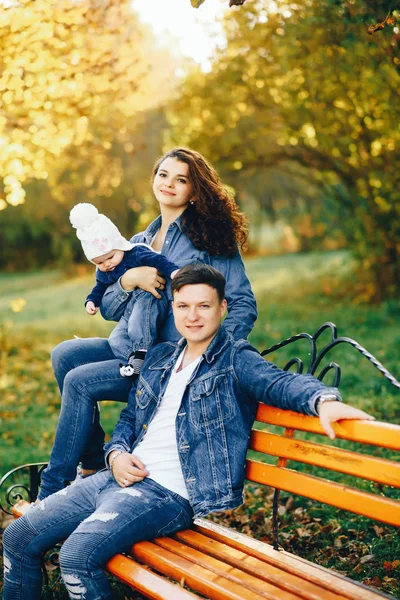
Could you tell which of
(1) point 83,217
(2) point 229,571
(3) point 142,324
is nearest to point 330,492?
(2) point 229,571

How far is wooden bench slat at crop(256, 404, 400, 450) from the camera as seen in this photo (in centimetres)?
250

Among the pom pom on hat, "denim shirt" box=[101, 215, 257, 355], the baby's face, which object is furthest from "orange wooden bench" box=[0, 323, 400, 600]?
the pom pom on hat

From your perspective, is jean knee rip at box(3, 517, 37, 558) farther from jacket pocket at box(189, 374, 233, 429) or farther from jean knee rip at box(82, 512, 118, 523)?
jacket pocket at box(189, 374, 233, 429)

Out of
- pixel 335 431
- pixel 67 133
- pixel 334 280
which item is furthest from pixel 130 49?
pixel 334 280

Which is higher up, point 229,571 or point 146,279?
point 146,279

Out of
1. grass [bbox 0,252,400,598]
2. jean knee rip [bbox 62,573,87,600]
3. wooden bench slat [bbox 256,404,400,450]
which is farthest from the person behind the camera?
grass [bbox 0,252,400,598]

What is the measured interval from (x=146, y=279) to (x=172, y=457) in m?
0.93

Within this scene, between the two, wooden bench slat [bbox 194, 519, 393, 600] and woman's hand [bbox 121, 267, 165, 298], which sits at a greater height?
woman's hand [bbox 121, 267, 165, 298]

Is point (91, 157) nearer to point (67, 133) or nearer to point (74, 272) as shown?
point (67, 133)

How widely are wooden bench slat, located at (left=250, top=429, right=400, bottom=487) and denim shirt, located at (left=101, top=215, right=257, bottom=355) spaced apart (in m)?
0.56

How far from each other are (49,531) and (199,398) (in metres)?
0.92

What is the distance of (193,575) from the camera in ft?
9.03

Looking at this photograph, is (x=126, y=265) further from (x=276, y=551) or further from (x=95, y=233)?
(x=276, y=551)

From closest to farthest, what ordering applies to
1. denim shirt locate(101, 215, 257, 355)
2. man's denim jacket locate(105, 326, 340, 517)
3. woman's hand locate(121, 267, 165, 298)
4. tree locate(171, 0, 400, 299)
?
man's denim jacket locate(105, 326, 340, 517), denim shirt locate(101, 215, 257, 355), woman's hand locate(121, 267, 165, 298), tree locate(171, 0, 400, 299)
